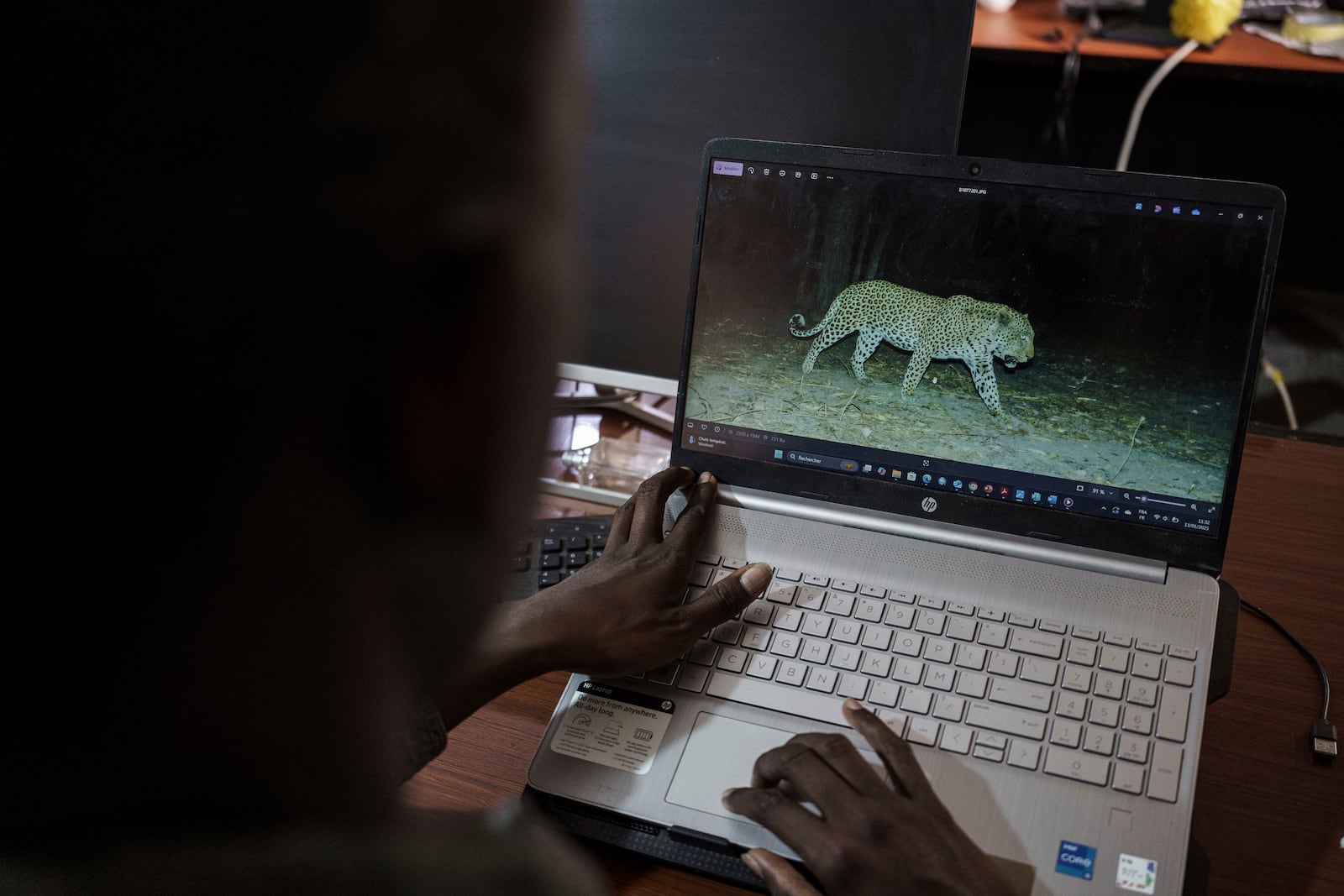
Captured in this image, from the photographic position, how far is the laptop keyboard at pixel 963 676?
2.39 feet

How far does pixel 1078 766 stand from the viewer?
2.35ft

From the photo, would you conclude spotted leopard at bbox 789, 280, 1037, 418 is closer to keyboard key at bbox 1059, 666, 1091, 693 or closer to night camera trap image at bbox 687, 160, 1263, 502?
night camera trap image at bbox 687, 160, 1263, 502

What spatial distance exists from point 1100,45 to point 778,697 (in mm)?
2588

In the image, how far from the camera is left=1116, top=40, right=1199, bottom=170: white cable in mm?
2641

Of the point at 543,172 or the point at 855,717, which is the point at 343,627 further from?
the point at 855,717

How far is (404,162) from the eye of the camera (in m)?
0.22

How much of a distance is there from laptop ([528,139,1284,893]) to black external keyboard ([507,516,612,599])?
0.13m

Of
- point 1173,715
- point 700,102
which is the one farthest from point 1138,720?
point 700,102

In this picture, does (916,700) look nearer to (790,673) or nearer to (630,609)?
(790,673)

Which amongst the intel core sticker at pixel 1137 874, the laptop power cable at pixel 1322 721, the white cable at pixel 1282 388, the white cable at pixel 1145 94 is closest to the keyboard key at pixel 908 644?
the intel core sticker at pixel 1137 874

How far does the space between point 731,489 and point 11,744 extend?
0.73 meters

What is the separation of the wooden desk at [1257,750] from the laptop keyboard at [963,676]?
0.31 feet

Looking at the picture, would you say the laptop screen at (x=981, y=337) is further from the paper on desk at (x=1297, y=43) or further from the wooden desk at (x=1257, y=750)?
the paper on desk at (x=1297, y=43)

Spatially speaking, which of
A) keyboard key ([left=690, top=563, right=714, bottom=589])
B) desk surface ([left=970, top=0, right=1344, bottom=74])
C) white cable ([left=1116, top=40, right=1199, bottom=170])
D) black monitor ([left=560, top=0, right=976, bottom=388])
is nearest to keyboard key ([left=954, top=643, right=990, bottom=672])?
keyboard key ([left=690, top=563, right=714, bottom=589])
